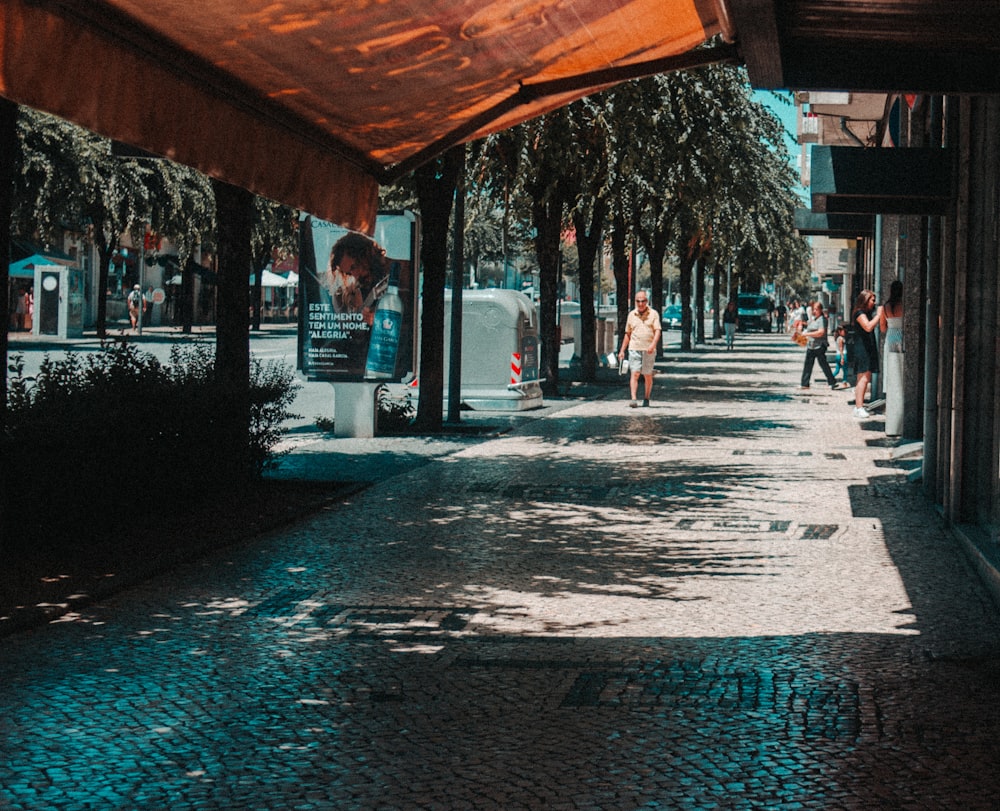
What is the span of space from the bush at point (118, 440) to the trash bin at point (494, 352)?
1049 cm

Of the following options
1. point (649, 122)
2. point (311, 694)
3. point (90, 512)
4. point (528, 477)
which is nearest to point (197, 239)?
point (649, 122)

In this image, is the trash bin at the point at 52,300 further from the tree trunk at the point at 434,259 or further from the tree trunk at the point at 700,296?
the tree trunk at the point at 434,259

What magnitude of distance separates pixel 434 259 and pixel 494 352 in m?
A: 4.21

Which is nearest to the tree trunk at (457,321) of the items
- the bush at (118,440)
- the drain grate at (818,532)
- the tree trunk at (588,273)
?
the tree trunk at (588,273)

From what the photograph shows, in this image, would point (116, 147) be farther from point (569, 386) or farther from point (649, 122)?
point (569, 386)

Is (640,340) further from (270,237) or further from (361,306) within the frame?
(270,237)

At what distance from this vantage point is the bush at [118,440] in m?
8.93

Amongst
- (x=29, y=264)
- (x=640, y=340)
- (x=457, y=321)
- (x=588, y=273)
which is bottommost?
(x=640, y=340)

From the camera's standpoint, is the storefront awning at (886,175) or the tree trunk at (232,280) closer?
the storefront awning at (886,175)

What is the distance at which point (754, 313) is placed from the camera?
8981 cm

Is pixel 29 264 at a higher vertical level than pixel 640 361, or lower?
higher

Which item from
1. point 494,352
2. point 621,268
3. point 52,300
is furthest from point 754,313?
point 494,352

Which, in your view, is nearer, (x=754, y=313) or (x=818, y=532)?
(x=818, y=532)

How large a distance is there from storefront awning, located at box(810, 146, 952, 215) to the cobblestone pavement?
2.37m
